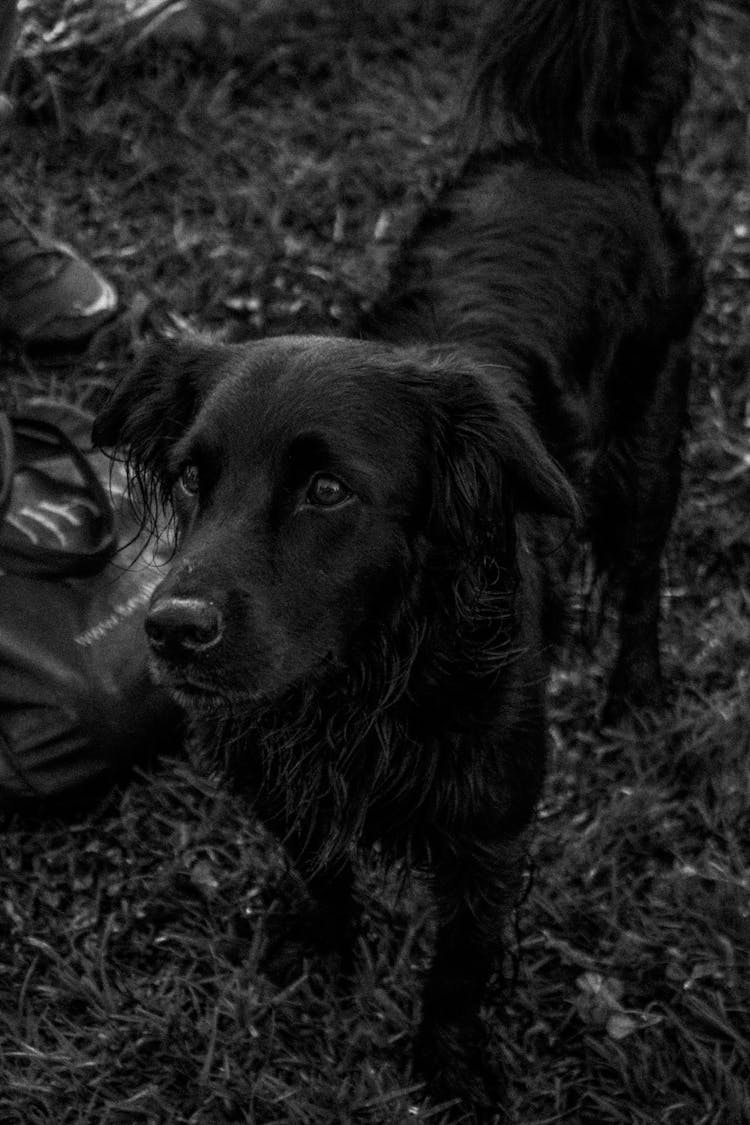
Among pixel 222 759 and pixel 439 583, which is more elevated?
pixel 439 583

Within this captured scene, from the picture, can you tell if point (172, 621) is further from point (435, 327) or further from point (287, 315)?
point (287, 315)

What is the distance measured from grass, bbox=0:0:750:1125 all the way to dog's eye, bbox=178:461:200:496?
1.12 m

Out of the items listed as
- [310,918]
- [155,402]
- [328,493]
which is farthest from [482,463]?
[310,918]

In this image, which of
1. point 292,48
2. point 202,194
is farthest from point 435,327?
point 292,48

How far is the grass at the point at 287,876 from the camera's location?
9.07ft

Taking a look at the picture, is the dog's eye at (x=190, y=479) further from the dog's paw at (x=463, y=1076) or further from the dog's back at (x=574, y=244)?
the dog's paw at (x=463, y=1076)

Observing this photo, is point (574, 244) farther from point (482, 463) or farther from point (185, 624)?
point (185, 624)

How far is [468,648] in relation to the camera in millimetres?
2449

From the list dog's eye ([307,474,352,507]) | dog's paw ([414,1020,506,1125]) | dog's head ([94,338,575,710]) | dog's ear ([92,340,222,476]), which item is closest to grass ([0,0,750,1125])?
dog's paw ([414,1020,506,1125])

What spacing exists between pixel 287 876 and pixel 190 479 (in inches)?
44.8

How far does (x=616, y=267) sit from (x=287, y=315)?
1598mm

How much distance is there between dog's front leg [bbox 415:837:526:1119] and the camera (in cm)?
261

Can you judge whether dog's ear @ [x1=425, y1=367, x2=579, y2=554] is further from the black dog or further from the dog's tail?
the dog's tail

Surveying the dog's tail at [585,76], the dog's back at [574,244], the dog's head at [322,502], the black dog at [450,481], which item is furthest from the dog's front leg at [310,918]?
the dog's tail at [585,76]
